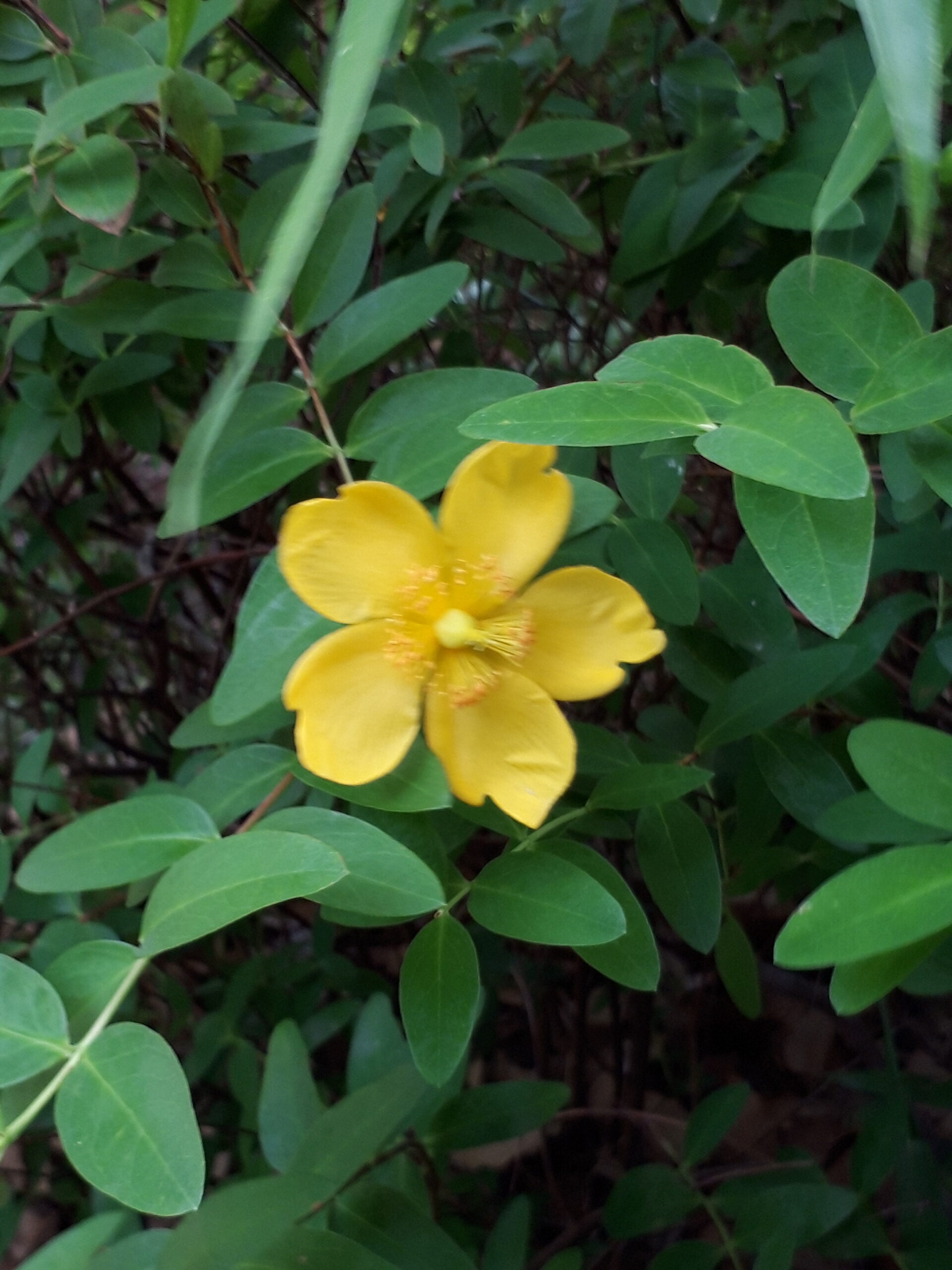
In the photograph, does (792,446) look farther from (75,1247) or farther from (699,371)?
(75,1247)

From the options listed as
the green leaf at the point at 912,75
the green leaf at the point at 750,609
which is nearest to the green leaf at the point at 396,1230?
the green leaf at the point at 750,609

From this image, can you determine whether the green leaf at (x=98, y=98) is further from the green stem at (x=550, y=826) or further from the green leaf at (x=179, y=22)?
the green stem at (x=550, y=826)

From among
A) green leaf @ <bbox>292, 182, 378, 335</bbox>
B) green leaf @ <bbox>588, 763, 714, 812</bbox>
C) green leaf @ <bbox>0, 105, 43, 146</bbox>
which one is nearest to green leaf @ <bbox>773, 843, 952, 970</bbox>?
green leaf @ <bbox>588, 763, 714, 812</bbox>

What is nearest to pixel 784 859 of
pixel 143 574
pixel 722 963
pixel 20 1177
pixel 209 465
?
pixel 722 963

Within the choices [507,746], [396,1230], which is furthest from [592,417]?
[396,1230]

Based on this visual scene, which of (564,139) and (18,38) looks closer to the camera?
(18,38)

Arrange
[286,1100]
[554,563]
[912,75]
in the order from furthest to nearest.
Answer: [286,1100] < [554,563] < [912,75]

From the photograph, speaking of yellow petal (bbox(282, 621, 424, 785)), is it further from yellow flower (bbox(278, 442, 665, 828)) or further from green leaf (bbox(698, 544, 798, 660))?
green leaf (bbox(698, 544, 798, 660))
